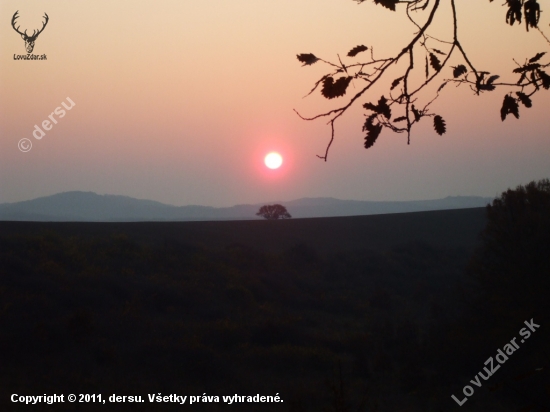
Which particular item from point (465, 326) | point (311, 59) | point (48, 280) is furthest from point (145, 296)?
point (311, 59)

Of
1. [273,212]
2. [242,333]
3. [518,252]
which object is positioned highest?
[273,212]

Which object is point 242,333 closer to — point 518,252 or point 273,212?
point 518,252

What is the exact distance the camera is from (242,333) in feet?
62.5

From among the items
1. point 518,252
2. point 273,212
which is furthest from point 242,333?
point 273,212

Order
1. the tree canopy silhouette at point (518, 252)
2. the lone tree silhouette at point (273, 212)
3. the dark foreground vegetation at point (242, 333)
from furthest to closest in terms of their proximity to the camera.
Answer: the lone tree silhouette at point (273, 212), the tree canopy silhouette at point (518, 252), the dark foreground vegetation at point (242, 333)

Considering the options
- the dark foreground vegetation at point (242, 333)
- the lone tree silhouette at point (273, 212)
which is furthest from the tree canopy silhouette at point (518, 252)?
the lone tree silhouette at point (273, 212)

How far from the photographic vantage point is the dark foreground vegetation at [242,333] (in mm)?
12539

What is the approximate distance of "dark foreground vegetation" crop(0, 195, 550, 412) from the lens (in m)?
12.5

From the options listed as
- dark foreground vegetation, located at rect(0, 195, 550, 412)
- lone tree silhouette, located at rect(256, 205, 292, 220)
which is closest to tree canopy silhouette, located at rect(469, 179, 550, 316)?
dark foreground vegetation, located at rect(0, 195, 550, 412)

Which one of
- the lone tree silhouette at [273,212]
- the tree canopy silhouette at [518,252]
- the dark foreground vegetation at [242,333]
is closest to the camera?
the dark foreground vegetation at [242,333]

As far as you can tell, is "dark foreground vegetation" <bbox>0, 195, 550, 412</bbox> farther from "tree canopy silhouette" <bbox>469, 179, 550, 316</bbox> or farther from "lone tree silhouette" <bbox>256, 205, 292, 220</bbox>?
"lone tree silhouette" <bbox>256, 205, 292, 220</bbox>

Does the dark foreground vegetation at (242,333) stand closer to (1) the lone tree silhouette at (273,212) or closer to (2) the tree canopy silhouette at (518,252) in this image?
(2) the tree canopy silhouette at (518,252)

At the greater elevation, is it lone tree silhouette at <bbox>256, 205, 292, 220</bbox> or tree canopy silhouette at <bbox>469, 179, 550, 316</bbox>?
lone tree silhouette at <bbox>256, 205, 292, 220</bbox>

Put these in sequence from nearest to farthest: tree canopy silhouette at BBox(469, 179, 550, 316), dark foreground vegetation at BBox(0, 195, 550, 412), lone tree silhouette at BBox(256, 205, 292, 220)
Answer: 1. dark foreground vegetation at BBox(0, 195, 550, 412)
2. tree canopy silhouette at BBox(469, 179, 550, 316)
3. lone tree silhouette at BBox(256, 205, 292, 220)
